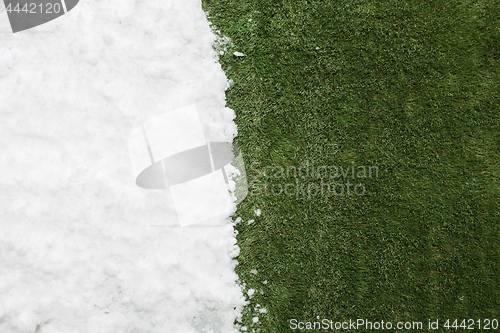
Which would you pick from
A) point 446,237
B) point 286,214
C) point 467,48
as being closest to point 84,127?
point 286,214

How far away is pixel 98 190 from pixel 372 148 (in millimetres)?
2177

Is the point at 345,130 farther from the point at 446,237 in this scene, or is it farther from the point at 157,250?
the point at 157,250

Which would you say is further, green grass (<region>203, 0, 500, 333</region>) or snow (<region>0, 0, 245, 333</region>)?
green grass (<region>203, 0, 500, 333</region>)

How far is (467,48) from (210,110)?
7.21 feet

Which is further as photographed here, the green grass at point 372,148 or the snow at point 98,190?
the green grass at point 372,148

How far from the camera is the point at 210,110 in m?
2.33

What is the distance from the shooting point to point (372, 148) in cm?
236

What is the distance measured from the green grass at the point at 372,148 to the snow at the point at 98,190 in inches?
13.6

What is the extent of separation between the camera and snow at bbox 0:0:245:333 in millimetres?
2121

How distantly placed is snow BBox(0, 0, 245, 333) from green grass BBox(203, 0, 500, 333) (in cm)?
35

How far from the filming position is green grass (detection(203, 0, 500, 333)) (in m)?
2.31

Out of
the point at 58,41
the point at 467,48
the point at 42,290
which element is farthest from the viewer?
the point at 467,48

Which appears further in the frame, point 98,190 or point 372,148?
point 372,148

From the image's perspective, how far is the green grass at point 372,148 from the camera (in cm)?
231
